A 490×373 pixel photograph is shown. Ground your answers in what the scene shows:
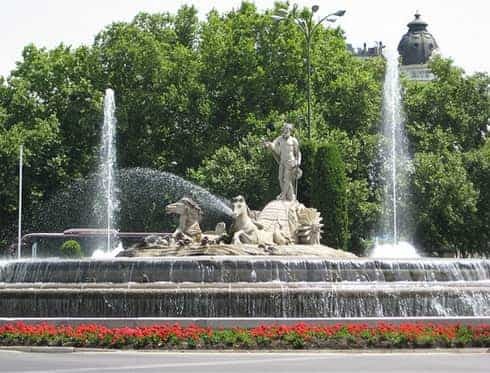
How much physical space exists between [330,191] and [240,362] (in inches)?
935

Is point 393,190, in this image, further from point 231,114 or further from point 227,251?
point 227,251

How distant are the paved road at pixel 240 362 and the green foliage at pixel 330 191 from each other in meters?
21.3

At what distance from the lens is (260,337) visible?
19.6m

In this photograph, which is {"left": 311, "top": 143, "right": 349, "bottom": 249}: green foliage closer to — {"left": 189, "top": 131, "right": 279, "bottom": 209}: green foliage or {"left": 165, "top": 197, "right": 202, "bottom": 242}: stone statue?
{"left": 189, "top": 131, "right": 279, "bottom": 209}: green foliage

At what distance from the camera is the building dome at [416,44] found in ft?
423

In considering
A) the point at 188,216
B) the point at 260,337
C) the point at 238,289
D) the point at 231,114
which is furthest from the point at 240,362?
the point at 231,114

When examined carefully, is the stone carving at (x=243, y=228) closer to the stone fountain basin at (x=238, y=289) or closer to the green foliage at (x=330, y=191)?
the stone fountain basin at (x=238, y=289)

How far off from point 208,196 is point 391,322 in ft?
81.4

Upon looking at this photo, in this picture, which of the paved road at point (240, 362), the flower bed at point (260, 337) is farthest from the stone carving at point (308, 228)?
the paved road at point (240, 362)

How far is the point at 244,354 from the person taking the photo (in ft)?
61.9

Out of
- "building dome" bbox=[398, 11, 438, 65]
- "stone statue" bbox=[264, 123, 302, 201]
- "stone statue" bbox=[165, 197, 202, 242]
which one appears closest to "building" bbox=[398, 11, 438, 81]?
"building dome" bbox=[398, 11, 438, 65]

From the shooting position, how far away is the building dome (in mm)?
129000

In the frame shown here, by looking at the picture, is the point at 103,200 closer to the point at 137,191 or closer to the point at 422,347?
the point at 137,191

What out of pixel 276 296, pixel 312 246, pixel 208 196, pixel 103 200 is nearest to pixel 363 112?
pixel 208 196
